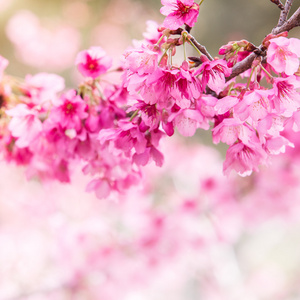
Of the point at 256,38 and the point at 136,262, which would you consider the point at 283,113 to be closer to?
the point at 256,38

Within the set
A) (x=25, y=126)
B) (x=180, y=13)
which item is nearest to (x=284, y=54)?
(x=180, y=13)

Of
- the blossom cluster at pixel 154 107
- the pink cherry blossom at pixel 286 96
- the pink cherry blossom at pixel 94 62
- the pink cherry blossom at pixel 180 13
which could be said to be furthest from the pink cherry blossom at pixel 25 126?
the pink cherry blossom at pixel 286 96

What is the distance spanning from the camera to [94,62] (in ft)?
2.46

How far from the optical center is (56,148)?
76cm

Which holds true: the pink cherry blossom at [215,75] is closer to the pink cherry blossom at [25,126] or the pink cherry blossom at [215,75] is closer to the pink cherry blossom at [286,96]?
the pink cherry blossom at [286,96]

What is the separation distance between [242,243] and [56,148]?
339cm

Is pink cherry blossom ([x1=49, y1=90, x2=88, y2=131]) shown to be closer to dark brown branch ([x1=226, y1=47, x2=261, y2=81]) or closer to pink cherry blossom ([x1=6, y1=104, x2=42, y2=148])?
pink cherry blossom ([x1=6, y1=104, x2=42, y2=148])

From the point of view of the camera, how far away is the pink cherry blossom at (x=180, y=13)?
573 mm

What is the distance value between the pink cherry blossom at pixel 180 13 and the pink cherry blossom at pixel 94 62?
0.67ft

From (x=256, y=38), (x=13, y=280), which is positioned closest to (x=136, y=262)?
(x=13, y=280)

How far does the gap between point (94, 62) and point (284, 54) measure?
40cm

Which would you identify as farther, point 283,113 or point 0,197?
point 0,197

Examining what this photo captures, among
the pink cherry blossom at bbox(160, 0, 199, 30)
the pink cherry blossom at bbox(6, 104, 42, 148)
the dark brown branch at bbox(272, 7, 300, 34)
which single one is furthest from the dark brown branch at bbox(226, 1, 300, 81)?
the pink cherry blossom at bbox(6, 104, 42, 148)

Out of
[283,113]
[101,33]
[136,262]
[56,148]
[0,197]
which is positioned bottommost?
[283,113]
